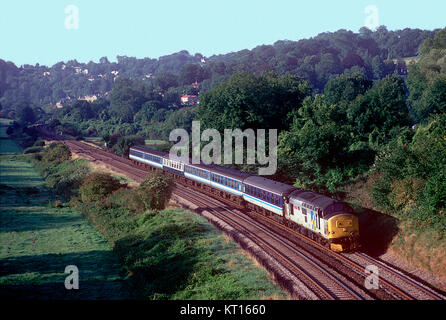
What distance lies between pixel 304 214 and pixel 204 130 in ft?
110

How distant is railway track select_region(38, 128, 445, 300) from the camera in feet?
64.3

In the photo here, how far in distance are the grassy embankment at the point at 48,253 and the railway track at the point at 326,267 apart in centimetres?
984

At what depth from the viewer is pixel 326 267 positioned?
75.5 ft

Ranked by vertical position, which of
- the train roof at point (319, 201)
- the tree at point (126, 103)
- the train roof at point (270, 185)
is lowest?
the train roof at point (270, 185)

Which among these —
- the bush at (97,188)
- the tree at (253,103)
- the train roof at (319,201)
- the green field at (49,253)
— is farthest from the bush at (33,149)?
the train roof at (319,201)

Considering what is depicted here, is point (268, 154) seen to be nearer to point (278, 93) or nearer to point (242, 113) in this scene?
point (242, 113)

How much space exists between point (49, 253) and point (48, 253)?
0.08 m

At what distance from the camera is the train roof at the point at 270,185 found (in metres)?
31.2

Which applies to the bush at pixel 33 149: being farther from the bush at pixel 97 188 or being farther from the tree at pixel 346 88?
the tree at pixel 346 88

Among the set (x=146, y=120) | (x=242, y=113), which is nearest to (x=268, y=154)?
(x=242, y=113)

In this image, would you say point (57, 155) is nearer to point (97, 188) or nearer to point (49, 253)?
point (97, 188)

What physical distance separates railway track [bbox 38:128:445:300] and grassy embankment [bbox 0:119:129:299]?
388 inches

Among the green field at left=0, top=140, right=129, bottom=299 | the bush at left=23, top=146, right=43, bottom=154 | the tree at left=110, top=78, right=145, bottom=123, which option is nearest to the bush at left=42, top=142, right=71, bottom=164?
the bush at left=23, top=146, right=43, bottom=154

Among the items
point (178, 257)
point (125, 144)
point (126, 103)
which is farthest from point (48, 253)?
point (126, 103)
